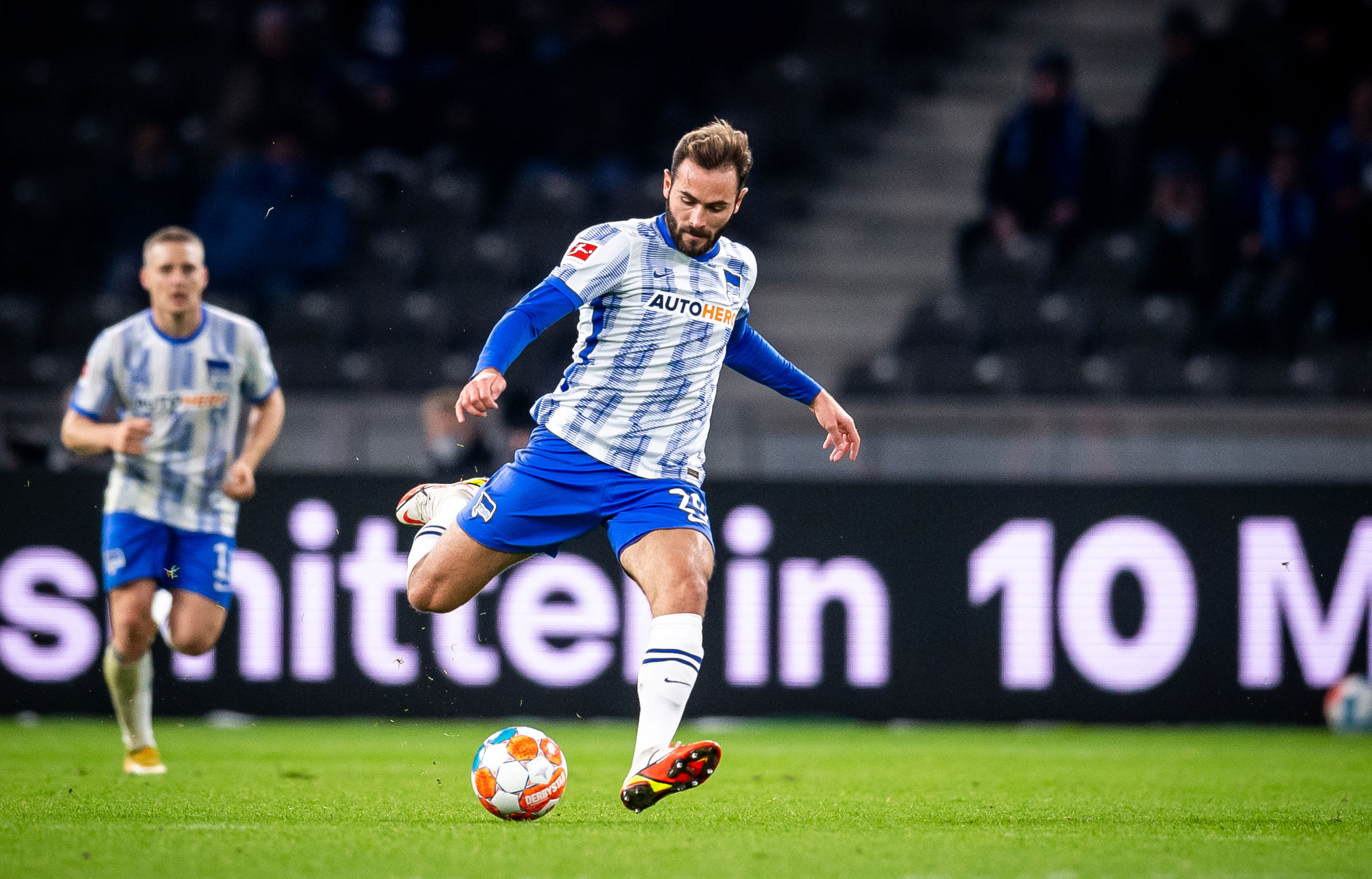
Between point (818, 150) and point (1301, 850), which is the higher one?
point (818, 150)

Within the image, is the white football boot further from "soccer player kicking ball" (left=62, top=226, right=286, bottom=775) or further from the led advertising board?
the led advertising board

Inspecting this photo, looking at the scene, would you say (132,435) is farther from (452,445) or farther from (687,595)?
(452,445)

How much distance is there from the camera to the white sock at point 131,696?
6953 mm

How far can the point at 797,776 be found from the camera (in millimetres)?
7129

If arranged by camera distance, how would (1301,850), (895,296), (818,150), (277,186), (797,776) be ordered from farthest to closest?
(818,150)
(895,296)
(277,186)
(797,776)
(1301,850)

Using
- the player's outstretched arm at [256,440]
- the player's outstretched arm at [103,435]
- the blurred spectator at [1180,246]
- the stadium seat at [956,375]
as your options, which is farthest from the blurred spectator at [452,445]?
the blurred spectator at [1180,246]

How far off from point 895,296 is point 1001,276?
4.58 ft

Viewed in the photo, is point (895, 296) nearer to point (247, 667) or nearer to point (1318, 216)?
point (1318, 216)

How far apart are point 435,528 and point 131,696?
75.8 inches

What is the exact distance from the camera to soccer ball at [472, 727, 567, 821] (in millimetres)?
5227

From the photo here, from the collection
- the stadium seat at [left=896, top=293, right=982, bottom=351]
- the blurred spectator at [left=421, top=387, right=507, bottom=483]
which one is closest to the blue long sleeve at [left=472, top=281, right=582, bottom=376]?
the blurred spectator at [left=421, top=387, right=507, bottom=483]

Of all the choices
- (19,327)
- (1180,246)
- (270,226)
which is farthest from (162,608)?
(1180,246)

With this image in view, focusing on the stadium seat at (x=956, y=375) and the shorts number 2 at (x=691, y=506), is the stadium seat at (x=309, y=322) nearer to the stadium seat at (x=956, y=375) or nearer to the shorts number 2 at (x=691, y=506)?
the stadium seat at (x=956, y=375)

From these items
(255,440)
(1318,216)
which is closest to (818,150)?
(1318,216)
